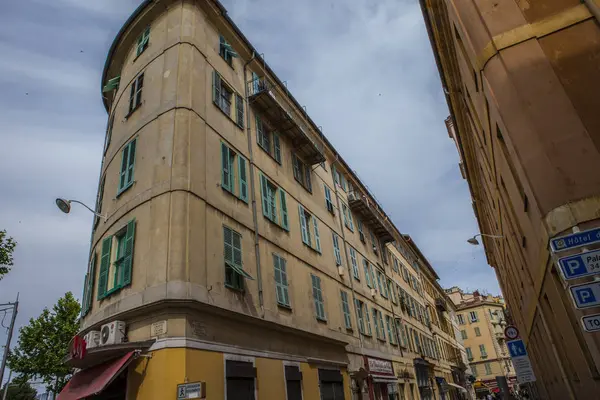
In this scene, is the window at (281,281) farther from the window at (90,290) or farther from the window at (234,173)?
the window at (90,290)

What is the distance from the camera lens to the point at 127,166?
1165cm

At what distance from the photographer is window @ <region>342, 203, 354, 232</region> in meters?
22.5

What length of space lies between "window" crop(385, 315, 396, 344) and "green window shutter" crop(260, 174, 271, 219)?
13.3 m

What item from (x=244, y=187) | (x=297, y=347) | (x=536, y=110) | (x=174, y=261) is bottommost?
(x=297, y=347)

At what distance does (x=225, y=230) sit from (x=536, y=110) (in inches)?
307

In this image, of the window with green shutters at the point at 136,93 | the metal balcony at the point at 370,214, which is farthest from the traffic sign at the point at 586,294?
the metal balcony at the point at 370,214

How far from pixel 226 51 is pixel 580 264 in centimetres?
1335

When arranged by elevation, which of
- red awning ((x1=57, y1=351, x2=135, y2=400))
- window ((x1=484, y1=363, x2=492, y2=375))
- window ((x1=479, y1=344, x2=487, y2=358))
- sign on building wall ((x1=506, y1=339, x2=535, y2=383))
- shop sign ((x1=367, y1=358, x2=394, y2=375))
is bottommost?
sign on building wall ((x1=506, y1=339, x2=535, y2=383))

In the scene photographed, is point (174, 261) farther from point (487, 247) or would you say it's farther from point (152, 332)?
point (487, 247)

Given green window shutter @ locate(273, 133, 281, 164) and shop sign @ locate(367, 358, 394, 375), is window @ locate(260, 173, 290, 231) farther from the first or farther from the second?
shop sign @ locate(367, 358, 394, 375)

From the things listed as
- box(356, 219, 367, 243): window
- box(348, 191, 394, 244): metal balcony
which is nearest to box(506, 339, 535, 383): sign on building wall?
box(348, 191, 394, 244): metal balcony

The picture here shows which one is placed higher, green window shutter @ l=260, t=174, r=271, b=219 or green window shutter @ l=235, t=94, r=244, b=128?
green window shutter @ l=235, t=94, r=244, b=128

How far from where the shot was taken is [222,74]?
13.9 meters

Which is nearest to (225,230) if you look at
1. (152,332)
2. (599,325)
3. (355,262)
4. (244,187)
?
(244,187)
